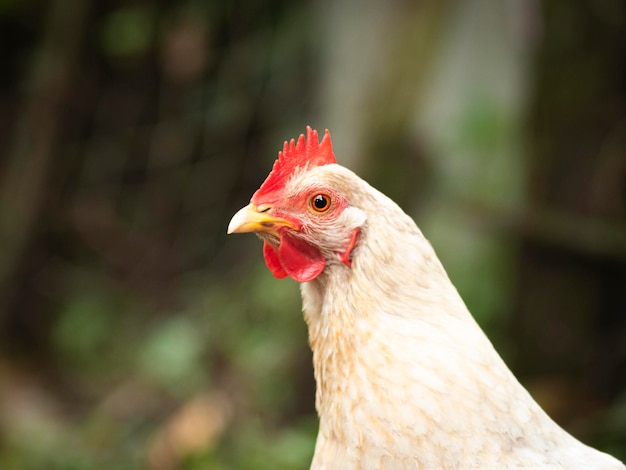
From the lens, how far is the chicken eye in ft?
6.28

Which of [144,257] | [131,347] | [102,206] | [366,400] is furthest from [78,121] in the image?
[366,400]

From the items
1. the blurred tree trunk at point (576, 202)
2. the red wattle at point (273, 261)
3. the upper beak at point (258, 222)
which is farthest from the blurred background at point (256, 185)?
the upper beak at point (258, 222)

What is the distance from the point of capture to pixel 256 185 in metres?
6.42

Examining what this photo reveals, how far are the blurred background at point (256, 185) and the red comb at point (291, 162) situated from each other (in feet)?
6.60

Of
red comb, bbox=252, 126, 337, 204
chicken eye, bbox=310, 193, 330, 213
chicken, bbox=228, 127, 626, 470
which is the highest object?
red comb, bbox=252, 126, 337, 204

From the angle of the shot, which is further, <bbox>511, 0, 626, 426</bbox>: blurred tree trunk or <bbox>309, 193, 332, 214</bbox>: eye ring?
<bbox>511, 0, 626, 426</bbox>: blurred tree trunk

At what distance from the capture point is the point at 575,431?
375 cm

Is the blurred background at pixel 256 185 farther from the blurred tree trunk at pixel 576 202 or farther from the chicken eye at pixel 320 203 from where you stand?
the chicken eye at pixel 320 203

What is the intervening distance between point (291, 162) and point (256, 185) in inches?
174

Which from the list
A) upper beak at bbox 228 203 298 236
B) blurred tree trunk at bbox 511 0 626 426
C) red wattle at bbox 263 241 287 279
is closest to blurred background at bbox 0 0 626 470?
blurred tree trunk at bbox 511 0 626 426

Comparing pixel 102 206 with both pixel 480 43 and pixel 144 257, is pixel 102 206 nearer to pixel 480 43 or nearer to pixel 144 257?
pixel 144 257

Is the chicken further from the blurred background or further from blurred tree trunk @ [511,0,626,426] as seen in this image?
blurred tree trunk @ [511,0,626,426]

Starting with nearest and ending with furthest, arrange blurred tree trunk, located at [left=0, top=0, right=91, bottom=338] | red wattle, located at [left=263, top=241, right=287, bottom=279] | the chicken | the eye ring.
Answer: the chicken → the eye ring → red wattle, located at [left=263, top=241, right=287, bottom=279] → blurred tree trunk, located at [left=0, top=0, right=91, bottom=338]

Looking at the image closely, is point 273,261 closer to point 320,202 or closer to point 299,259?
point 299,259
